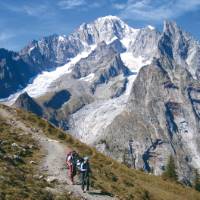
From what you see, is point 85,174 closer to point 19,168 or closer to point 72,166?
point 72,166

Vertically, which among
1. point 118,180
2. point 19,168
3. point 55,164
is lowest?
point 118,180

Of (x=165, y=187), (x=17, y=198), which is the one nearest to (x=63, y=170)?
(x=17, y=198)

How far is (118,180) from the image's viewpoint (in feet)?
157

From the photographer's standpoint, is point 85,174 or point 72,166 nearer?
point 85,174

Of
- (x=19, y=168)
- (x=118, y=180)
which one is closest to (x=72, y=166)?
(x=19, y=168)

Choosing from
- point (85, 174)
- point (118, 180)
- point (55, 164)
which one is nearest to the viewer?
point (85, 174)

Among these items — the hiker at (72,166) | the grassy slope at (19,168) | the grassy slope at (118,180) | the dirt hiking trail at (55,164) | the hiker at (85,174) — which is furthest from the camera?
the grassy slope at (118,180)

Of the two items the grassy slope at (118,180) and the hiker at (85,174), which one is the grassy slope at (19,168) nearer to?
the hiker at (85,174)

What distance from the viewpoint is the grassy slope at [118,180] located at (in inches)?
1763

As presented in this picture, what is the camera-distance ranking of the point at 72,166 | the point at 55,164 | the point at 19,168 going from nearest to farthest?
the point at 72,166 < the point at 19,168 < the point at 55,164

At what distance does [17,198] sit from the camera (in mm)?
31156

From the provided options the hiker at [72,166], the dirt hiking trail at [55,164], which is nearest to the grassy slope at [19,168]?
the dirt hiking trail at [55,164]

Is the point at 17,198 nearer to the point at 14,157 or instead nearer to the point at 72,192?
the point at 72,192

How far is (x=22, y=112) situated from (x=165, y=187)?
20831mm
